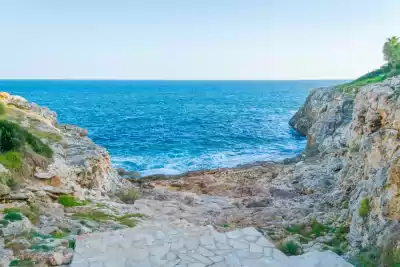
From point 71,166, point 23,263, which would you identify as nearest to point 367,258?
point 23,263

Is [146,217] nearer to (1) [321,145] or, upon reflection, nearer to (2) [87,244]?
(2) [87,244]

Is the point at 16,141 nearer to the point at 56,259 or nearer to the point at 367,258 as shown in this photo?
the point at 56,259

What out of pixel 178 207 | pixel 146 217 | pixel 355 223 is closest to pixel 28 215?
pixel 146 217

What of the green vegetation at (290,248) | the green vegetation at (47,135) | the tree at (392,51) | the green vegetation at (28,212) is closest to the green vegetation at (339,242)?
the green vegetation at (290,248)

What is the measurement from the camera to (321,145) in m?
28.9

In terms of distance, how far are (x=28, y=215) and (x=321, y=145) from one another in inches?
972

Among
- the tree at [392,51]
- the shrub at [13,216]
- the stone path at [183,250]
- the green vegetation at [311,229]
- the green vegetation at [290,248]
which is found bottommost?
the green vegetation at [311,229]

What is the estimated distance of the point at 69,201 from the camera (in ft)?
38.6

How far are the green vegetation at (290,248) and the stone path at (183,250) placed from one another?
0.32 m

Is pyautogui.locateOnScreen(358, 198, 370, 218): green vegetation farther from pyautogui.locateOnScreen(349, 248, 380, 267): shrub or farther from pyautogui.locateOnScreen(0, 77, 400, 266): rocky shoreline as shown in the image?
pyautogui.locateOnScreen(349, 248, 380, 267): shrub

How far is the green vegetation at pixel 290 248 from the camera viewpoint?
7836 millimetres

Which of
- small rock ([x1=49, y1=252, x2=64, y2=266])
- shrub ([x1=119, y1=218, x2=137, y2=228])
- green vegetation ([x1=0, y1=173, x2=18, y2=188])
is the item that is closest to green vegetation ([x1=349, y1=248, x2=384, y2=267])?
shrub ([x1=119, y1=218, x2=137, y2=228])

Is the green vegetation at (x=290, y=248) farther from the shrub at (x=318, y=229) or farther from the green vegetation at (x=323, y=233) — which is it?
the shrub at (x=318, y=229)

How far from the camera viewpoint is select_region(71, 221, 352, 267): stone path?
23.2 feet
